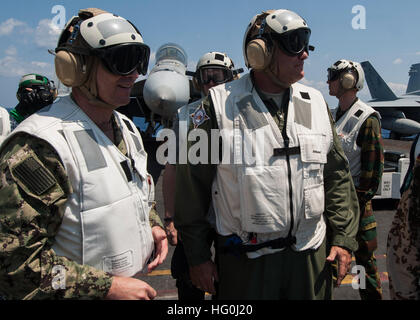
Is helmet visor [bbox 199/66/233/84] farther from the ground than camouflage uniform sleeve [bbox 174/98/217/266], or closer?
farther from the ground

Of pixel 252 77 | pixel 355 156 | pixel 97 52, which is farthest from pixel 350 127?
pixel 97 52

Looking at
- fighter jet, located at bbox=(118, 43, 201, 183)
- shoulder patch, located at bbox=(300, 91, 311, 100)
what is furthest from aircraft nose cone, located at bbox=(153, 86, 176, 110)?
shoulder patch, located at bbox=(300, 91, 311, 100)

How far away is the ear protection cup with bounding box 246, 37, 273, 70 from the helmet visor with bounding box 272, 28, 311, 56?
0.08 meters

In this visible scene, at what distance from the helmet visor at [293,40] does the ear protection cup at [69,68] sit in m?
1.12

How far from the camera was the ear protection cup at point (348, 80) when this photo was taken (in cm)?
377

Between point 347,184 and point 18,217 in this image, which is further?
point 347,184

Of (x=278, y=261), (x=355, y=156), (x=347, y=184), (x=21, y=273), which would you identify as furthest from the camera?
(x=355, y=156)

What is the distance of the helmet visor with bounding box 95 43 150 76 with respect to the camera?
144 centimetres

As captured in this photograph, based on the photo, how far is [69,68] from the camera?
4.68 ft

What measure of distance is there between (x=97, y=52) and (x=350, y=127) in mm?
2941

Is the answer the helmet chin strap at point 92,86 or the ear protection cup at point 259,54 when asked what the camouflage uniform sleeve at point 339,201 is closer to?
the ear protection cup at point 259,54

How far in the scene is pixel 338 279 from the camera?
197 cm

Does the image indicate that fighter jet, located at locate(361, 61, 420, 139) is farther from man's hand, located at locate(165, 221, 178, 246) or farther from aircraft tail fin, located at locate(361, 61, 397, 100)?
man's hand, located at locate(165, 221, 178, 246)

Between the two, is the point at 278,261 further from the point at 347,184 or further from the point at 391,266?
the point at 347,184
